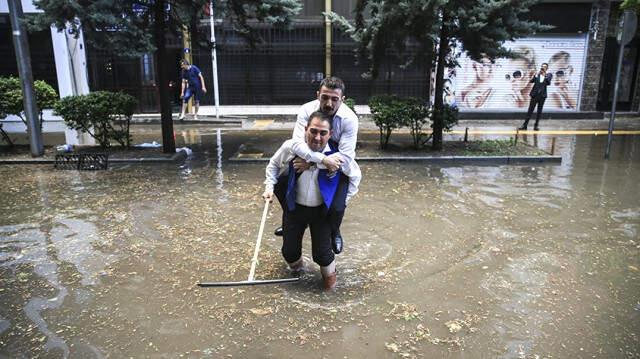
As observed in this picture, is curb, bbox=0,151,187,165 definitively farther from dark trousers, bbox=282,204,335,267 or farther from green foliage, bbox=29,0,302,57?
dark trousers, bbox=282,204,335,267

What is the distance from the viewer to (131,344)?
363 cm

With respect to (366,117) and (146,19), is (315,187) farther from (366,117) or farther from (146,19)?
(366,117)

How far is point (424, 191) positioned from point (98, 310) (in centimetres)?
523

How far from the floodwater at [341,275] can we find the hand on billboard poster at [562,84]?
11.2 metres

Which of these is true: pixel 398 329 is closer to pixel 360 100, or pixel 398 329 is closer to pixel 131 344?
pixel 131 344

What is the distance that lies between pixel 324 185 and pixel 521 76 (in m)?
16.1

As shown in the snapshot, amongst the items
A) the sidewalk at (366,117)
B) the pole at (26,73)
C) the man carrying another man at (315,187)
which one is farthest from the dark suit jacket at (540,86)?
the pole at (26,73)

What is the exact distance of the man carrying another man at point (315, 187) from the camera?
4.04 metres

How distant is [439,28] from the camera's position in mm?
9859

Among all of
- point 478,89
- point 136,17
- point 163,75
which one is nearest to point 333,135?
point 163,75

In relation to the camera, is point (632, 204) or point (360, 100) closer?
point (632, 204)

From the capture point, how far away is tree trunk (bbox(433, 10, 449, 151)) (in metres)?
10.0

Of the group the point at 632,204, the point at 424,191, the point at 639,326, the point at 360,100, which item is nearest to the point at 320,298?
the point at 639,326

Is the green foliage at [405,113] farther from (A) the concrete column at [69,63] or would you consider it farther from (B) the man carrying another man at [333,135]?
(A) the concrete column at [69,63]
